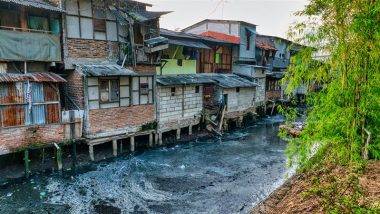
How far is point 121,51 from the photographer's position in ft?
64.3

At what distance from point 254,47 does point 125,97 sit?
20.9 metres

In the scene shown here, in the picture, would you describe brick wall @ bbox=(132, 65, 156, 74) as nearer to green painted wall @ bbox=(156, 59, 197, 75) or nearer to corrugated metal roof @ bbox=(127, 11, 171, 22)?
green painted wall @ bbox=(156, 59, 197, 75)

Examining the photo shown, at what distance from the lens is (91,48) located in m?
18.0

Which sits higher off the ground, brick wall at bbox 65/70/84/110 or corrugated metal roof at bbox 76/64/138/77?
Result: corrugated metal roof at bbox 76/64/138/77

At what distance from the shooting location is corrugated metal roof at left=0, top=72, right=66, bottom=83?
1429 centimetres

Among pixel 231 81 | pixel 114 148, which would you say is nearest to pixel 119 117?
pixel 114 148

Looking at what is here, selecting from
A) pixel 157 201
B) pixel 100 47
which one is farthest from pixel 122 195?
pixel 100 47

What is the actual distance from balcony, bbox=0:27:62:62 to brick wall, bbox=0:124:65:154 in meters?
3.29

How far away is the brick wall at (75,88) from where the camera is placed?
56.6 ft

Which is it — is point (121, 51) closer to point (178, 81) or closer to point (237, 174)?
point (178, 81)

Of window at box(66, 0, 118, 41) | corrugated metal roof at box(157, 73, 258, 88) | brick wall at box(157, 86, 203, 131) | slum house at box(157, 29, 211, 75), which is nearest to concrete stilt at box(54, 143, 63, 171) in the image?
window at box(66, 0, 118, 41)

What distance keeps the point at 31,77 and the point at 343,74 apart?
1354 cm

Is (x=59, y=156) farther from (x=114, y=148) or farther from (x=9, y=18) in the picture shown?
(x=9, y=18)

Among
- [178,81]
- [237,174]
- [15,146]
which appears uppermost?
[178,81]
